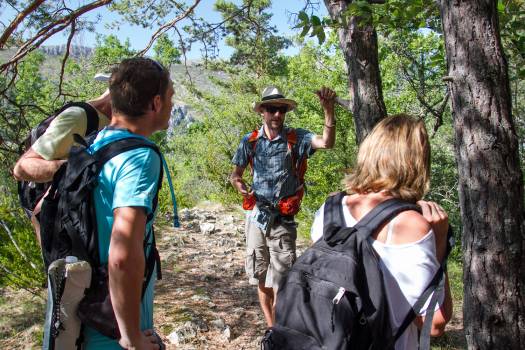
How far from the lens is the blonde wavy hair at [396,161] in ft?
4.91

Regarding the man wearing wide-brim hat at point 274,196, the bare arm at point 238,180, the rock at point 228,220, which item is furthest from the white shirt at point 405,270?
the rock at point 228,220

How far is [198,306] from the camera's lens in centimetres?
462

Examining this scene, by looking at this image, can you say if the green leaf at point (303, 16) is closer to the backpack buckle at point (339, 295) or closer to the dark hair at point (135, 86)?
the dark hair at point (135, 86)

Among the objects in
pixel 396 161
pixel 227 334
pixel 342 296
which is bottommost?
pixel 227 334

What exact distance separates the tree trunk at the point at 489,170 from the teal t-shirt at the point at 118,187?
4.63 feet

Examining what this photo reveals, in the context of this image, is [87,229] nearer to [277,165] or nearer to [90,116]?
[90,116]

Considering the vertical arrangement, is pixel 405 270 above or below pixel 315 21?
below

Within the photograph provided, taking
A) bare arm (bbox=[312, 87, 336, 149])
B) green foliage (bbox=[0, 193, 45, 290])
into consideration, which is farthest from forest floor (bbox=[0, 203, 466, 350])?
bare arm (bbox=[312, 87, 336, 149])

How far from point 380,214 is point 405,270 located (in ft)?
0.57

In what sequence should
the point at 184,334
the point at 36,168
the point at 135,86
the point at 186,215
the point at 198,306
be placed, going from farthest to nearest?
the point at 186,215 → the point at 198,306 → the point at 184,334 → the point at 36,168 → the point at 135,86

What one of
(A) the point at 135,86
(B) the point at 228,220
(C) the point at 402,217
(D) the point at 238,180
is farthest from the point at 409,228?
(B) the point at 228,220

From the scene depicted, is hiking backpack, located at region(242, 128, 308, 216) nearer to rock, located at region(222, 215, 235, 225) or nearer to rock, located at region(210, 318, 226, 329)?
rock, located at region(210, 318, 226, 329)

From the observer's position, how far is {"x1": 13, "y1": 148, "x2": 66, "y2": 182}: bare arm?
1832mm

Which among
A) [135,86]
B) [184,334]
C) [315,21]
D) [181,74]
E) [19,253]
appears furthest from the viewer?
[181,74]
